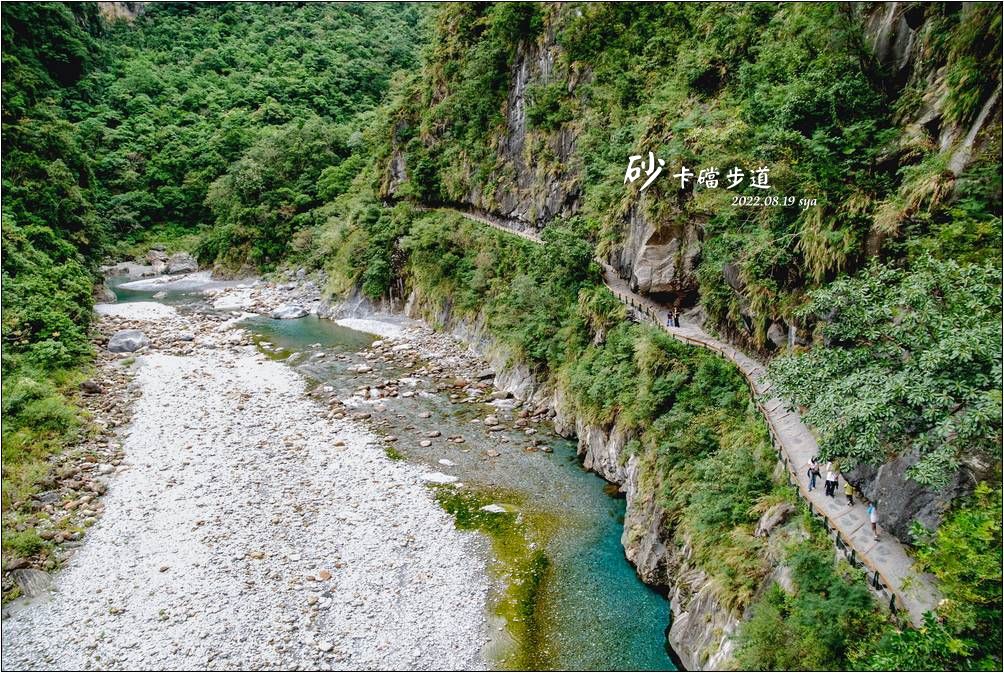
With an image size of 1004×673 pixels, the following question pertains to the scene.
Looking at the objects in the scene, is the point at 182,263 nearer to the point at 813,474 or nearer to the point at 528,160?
the point at 528,160

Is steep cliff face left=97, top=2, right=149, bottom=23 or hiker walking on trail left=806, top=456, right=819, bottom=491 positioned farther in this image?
steep cliff face left=97, top=2, right=149, bottom=23

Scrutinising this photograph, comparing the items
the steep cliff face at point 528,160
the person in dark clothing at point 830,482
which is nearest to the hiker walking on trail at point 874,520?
the person in dark clothing at point 830,482

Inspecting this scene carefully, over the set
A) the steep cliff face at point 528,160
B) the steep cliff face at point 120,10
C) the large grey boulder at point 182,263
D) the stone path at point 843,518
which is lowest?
the large grey boulder at point 182,263

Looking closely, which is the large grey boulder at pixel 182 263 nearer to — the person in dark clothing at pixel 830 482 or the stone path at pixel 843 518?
the stone path at pixel 843 518

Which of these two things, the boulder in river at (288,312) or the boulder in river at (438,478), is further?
the boulder in river at (288,312)

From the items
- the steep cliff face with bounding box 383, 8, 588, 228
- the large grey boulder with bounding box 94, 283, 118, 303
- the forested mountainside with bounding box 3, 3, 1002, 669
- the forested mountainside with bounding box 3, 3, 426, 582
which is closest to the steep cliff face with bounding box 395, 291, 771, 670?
the forested mountainside with bounding box 3, 3, 1002, 669

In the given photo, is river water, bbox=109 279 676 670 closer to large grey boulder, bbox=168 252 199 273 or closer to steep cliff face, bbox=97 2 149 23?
large grey boulder, bbox=168 252 199 273
